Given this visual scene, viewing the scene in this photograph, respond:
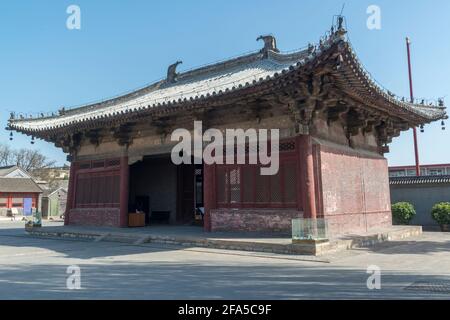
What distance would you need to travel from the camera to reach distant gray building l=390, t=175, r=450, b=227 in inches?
806

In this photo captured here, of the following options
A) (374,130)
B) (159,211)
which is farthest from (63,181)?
(374,130)

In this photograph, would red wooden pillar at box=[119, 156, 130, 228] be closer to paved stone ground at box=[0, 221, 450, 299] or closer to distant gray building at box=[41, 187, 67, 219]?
paved stone ground at box=[0, 221, 450, 299]

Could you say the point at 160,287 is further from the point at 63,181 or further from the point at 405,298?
the point at 63,181

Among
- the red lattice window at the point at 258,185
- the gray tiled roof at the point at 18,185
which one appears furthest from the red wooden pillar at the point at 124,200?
the gray tiled roof at the point at 18,185

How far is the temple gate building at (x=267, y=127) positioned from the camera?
10.4 m

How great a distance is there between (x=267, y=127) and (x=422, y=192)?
542 inches

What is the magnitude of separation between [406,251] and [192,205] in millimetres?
10297

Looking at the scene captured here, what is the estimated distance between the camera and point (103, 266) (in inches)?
315

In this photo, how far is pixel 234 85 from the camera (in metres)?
10.9

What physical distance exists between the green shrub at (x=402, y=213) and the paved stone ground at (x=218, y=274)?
787 cm

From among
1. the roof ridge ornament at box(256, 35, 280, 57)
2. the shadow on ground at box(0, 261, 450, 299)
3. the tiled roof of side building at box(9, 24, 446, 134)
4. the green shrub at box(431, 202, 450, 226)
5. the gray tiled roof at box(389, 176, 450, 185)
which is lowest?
the shadow on ground at box(0, 261, 450, 299)

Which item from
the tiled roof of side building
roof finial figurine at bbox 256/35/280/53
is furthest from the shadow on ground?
roof finial figurine at bbox 256/35/280/53

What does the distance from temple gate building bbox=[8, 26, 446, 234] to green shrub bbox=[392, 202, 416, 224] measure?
4.17 meters
